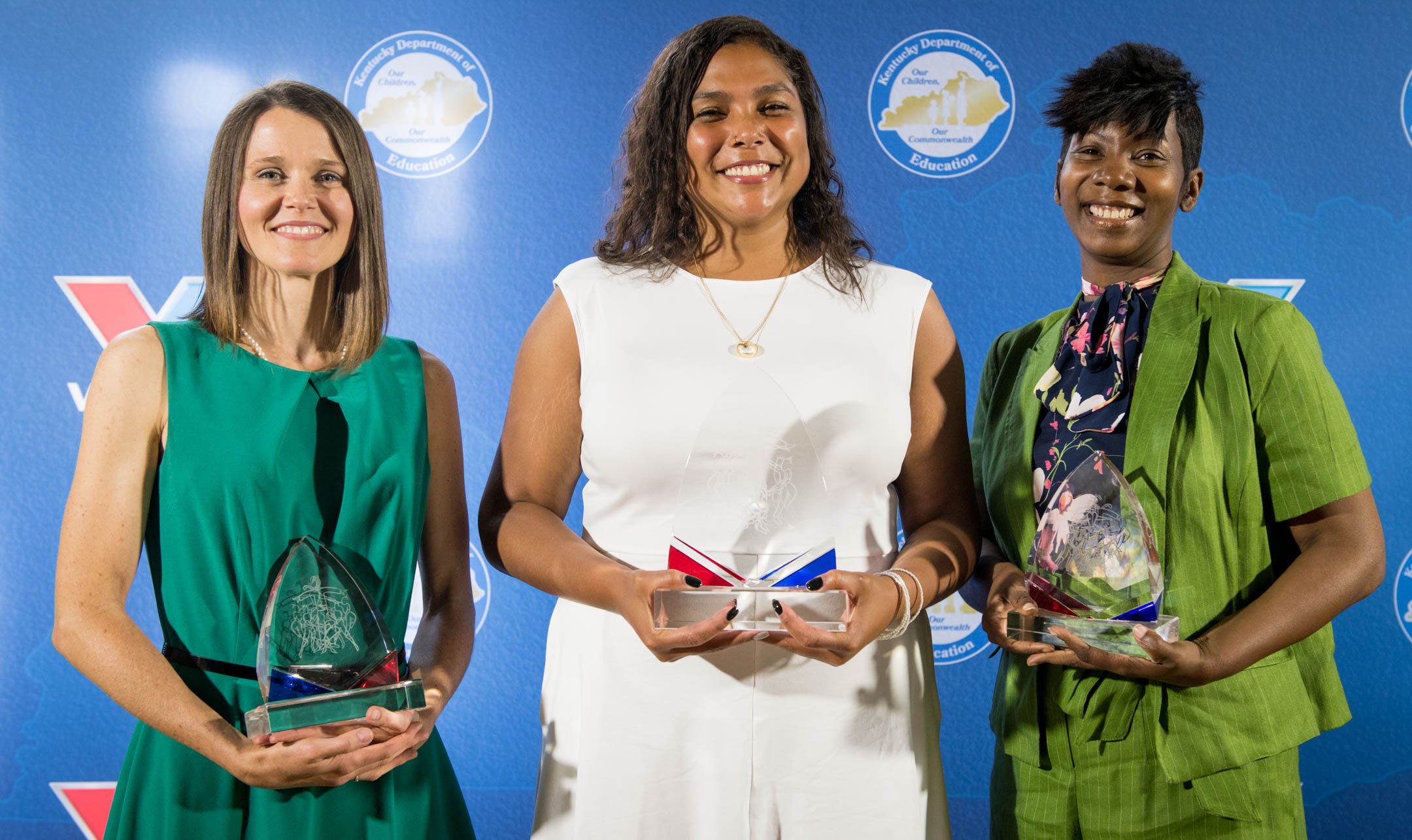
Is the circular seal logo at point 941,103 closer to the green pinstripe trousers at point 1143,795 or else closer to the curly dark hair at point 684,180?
the curly dark hair at point 684,180

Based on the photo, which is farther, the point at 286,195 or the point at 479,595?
the point at 479,595

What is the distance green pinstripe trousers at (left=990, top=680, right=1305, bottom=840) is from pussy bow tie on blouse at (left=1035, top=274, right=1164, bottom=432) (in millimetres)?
368

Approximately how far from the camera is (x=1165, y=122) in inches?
52.1

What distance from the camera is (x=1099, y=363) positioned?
4.24 feet

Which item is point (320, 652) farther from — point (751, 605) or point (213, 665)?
point (751, 605)

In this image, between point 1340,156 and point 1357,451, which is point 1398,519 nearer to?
point 1340,156

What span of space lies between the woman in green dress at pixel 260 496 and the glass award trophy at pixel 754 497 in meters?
0.36

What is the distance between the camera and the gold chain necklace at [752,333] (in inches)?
43.8

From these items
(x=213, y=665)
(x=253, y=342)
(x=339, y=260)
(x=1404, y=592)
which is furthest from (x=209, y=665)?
(x=1404, y=592)

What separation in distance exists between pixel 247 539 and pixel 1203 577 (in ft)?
3.65

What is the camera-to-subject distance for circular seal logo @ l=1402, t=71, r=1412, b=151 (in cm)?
224

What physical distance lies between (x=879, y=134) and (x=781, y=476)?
1.55 meters

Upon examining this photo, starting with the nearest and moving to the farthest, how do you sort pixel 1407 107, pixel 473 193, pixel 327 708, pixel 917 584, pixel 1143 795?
pixel 327 708
pixel 917 584
pixel 1143 795
pixel 1407 107
pixel 473 193

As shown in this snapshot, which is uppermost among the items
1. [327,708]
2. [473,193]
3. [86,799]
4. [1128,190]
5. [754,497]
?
[473,193]
